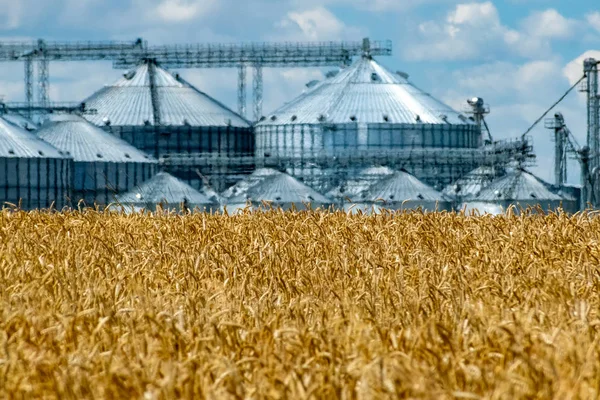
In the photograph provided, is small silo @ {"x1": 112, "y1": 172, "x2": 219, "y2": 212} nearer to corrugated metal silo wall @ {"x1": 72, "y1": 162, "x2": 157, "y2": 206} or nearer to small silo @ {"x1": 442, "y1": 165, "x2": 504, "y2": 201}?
corrugated metal silo wall @ {"x1": 72, "y1": 162, "x2": 157, "y2": 206}

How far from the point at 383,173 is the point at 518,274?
288ft

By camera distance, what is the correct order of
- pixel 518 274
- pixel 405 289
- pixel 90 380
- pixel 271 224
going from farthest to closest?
pixel 271 224 → pixel 518 274 → pixel 405 289 → pixel 90 380

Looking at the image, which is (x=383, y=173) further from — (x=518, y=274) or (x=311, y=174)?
(x=518, y=274)

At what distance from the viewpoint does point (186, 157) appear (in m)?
105

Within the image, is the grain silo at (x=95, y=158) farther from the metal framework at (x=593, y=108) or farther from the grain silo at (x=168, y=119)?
the metal framework at (x=593, y=108)

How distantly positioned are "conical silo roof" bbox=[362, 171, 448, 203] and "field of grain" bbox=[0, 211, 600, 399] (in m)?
73.0

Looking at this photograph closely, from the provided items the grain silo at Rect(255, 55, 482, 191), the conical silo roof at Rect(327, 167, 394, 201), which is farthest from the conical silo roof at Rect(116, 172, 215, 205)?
the grain silo at Rect(255, 55, 482, 191)

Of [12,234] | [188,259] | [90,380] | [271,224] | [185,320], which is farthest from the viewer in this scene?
[271,224]

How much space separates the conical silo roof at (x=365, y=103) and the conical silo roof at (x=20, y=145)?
24657mm

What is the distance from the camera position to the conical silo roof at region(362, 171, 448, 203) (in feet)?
299

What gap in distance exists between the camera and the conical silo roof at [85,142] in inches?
3851

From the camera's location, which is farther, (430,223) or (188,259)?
(430,223)

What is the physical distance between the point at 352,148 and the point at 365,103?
5.50 m

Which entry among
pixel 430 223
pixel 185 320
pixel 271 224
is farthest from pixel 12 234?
pixel 185 320
